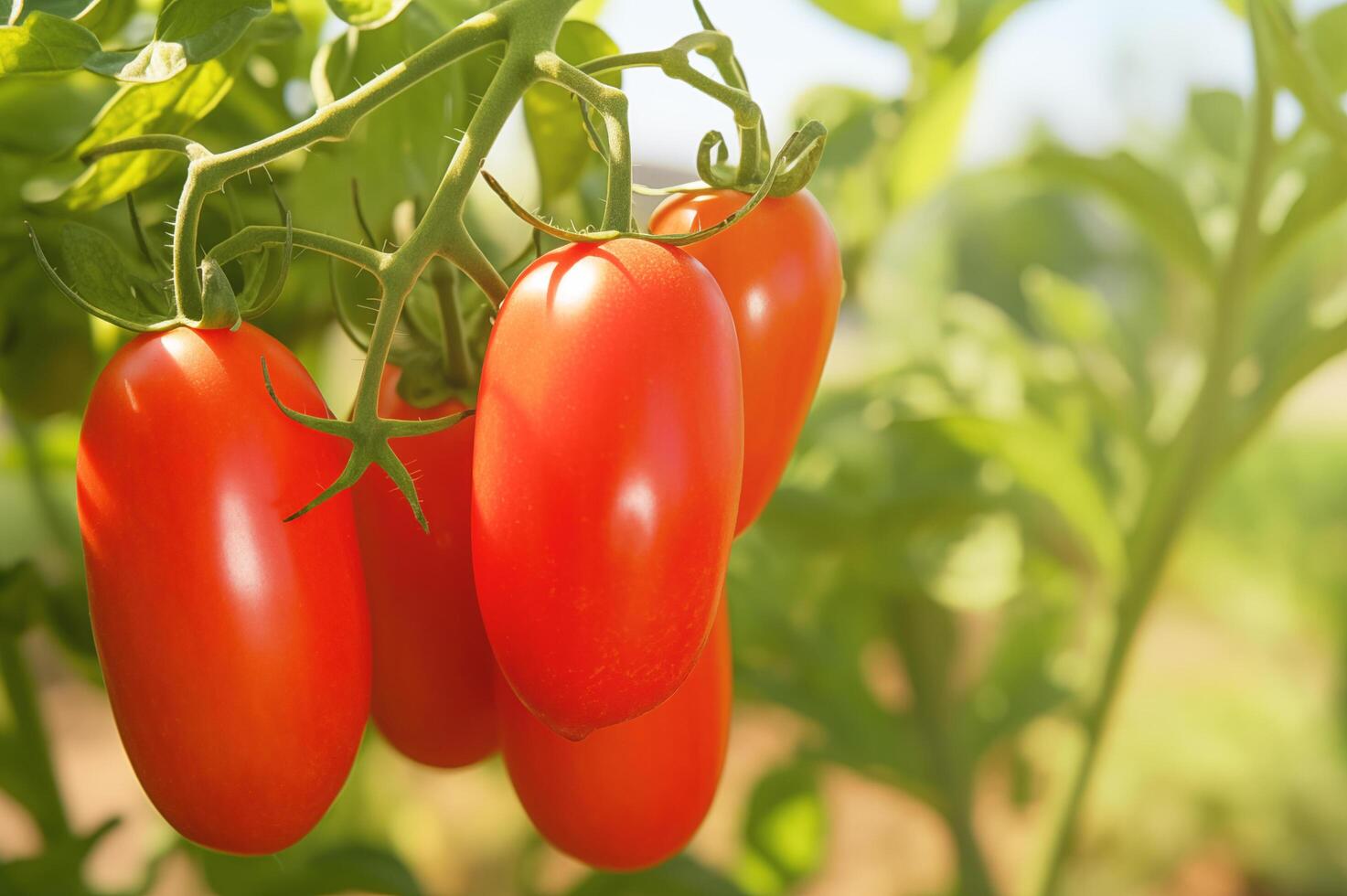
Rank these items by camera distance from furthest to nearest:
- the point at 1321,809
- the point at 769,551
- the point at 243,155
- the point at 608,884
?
the point at 1321,809, the point at 769,551, the point at 608,884, the point at 243,155

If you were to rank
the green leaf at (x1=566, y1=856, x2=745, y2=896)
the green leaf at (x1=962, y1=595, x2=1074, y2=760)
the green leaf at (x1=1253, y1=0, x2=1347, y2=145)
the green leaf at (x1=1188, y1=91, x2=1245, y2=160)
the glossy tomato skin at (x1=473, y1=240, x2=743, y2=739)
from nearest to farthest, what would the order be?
1. the glossy tomato skin at (x1=473, y1=240, x2=743, y2=739)
2. the green leaf at (x1=1253, y1=0, x2=1347, y2=145)
3. the green leaf at (x1=566, y1=856, x2=745, y2=896)
4. the green leaf at (x1=1188, y1=91, x2=1245, y2=160)
5. the green leaf at (x1=962, y1=595, x2=1074, y2=760)

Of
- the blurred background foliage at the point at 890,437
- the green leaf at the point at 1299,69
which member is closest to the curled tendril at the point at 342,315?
the blurred background foliage at the point at 890,437

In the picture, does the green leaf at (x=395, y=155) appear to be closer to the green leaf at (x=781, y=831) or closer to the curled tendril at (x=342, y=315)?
the curled tendril at (x=342, y=315)

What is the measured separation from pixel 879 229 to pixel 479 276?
318 mm

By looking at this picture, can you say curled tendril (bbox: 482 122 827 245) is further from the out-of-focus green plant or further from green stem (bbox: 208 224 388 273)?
the out-of-focus green plant

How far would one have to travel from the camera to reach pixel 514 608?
187 mm

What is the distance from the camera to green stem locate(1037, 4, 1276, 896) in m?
0.45

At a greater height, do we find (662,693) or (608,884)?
(662,693)

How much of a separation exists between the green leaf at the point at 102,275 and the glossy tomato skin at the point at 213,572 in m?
0.02

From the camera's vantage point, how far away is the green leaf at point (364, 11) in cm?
21

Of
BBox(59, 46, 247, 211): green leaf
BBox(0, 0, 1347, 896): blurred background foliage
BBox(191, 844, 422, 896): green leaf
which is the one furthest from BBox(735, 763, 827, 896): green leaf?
BBox(59, 46, 247, 211): green leaf

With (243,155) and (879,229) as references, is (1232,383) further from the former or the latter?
(243,155)

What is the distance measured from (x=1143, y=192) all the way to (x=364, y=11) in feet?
1.13

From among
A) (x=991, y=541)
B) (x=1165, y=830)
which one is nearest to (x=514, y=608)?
(x=991, y=541)
